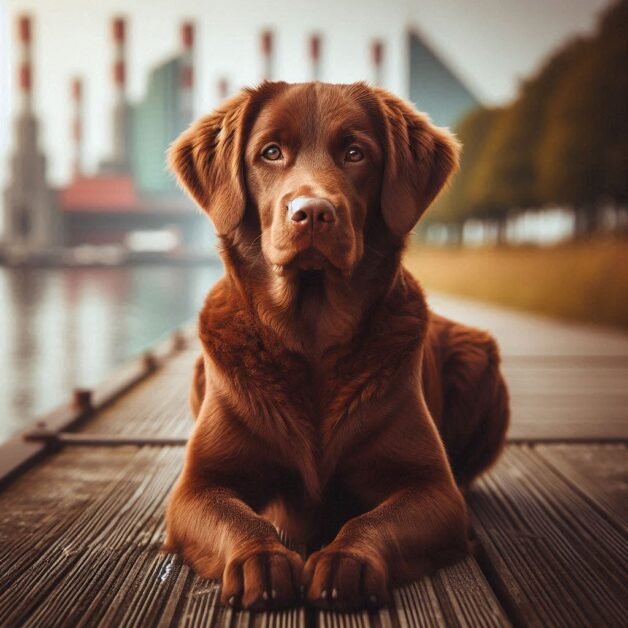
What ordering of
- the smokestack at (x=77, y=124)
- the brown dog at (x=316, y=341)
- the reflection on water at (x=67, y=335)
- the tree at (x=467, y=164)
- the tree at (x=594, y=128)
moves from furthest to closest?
the smokestack at (x=77, y=124) → the tree at (x=467, y=164) → the tree at (x=594, y=128) → the reflection on water at (x=67, y=335) → the brown dog at (x=316, y=341)

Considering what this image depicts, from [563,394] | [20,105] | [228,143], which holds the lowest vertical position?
[563,394]

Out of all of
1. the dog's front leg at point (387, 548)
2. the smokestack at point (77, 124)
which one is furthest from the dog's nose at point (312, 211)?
the smokestack at point (77, 124)

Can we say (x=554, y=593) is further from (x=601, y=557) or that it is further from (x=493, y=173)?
(x=493, y=173)

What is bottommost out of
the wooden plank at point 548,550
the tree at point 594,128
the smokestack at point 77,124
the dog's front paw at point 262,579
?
the wooden plank at point 548,550

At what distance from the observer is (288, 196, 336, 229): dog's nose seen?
1.96 metres

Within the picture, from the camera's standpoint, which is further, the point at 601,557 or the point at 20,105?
the point at 20,105

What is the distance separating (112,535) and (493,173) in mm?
21837

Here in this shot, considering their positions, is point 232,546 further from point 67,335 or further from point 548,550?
point 67,335

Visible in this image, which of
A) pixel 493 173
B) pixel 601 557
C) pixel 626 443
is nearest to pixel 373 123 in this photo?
pixel 601 557

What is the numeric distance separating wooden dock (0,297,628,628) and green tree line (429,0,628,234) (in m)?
7.71

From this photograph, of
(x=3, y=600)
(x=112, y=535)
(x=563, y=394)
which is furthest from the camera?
(x=563, y=394)

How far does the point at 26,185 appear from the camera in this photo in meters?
52.1

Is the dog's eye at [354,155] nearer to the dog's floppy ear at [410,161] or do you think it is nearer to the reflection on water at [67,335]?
the dog's floppy ear at [410,161]

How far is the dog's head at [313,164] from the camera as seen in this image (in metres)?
2.10
